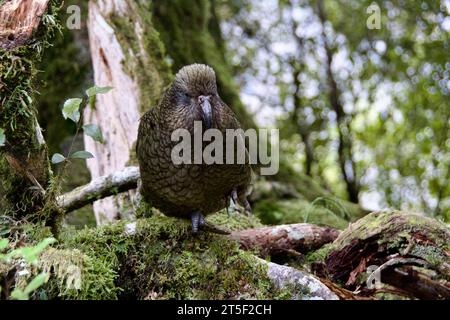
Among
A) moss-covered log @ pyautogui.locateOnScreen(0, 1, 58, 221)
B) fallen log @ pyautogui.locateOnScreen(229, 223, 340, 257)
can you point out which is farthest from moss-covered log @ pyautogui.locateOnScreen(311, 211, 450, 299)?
moss-covered log @ pyautogui.locateOnScreen(0, 1, 58, 221)

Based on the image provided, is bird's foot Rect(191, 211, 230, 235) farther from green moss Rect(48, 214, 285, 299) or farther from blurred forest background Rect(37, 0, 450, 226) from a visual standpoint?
blurred forest background Rect(37, 0, 450, 226)

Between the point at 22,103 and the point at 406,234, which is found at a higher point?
the point at 22,103

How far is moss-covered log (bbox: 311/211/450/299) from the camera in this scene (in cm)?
303

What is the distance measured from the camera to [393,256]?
3.25m

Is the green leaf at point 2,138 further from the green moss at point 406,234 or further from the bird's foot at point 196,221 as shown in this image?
the green moss at point 406,234

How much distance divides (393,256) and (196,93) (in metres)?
1.54

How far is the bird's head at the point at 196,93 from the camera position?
11.0ft

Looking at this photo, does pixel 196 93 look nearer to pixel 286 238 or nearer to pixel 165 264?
pixel 165 264

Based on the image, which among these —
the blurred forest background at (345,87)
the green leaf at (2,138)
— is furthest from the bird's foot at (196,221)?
the blurred forest background at (345,87)

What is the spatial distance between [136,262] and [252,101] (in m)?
6.90

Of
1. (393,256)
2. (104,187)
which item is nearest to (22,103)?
(104,187)

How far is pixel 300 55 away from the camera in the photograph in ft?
29.4

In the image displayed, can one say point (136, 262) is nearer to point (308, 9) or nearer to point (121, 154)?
point (121, 154)

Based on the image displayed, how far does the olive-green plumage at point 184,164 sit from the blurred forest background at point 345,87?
3.31 meters
